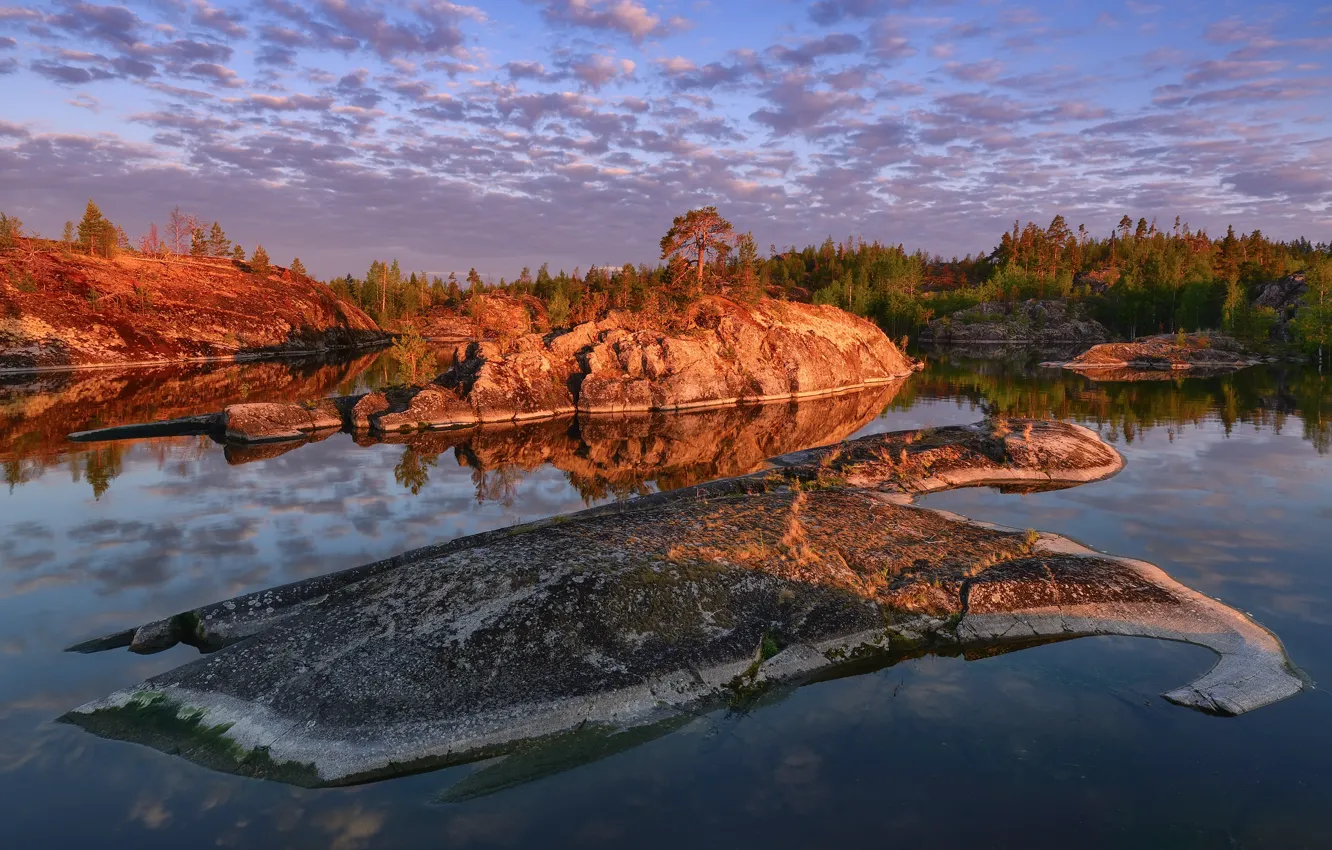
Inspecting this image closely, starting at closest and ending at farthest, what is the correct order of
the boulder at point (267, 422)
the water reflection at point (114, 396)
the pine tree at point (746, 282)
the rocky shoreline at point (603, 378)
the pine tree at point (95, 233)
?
the water reflection at point (114, 396) < the boulder at point (267, 422) < the rocky shoreline at point (603, 378) < the pine tree at point (746, 282) < the pine tree at point (95, 233)

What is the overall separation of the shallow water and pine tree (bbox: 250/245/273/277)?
92.7 metres

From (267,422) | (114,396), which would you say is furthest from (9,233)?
(267,422)

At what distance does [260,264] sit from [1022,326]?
14723 cm

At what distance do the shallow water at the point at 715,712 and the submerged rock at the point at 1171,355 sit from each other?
2445 inches

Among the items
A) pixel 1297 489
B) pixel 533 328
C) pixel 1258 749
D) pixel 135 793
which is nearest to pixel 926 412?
pixel 1297 489

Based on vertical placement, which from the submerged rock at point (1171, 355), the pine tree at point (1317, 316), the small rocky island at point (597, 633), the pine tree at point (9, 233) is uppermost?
the pine tree at point (9, 233)

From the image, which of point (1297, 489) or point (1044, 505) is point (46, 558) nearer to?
point (1044, 505)

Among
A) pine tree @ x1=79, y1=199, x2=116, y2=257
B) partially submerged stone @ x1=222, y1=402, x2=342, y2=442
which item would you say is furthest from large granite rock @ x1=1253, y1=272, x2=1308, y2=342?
pine tree @ x1=79, y1=199, x2=116, y2=257

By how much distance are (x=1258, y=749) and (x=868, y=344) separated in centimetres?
6503

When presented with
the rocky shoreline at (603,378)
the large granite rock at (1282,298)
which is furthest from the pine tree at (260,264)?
the large granite rock at (1282,298)

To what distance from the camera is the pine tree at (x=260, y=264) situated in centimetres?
11369

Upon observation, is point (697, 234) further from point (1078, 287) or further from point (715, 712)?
point (1078, 287)

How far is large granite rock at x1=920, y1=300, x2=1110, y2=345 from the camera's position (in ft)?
477

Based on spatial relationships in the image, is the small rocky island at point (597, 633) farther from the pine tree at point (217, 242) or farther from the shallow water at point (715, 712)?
the pine tree at point (217, 242)
